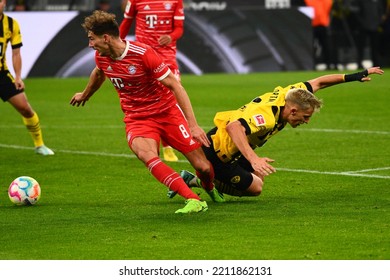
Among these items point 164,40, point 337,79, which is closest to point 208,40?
point 164,40

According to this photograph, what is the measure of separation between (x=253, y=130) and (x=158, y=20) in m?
4.81

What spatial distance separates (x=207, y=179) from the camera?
9.94 meters

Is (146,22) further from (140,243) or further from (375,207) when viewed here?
(140,243)

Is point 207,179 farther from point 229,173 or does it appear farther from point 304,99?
point 304,99

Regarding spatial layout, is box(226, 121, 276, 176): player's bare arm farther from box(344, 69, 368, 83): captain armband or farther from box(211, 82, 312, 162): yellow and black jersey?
box(344, 69, 368, 83): captain armband

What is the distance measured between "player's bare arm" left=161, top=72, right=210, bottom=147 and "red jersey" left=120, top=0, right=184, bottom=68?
4.28m

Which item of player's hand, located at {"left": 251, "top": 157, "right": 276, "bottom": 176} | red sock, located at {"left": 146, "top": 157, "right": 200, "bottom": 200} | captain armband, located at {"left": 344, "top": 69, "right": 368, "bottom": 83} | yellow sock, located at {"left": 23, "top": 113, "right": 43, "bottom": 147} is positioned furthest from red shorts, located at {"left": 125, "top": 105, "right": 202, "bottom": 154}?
yellow sock, located at {"left": 23, "top": 113, "right": 43, "bottom": 147}

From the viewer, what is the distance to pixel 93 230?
8.72 m

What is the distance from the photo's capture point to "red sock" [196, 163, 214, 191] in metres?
9.86

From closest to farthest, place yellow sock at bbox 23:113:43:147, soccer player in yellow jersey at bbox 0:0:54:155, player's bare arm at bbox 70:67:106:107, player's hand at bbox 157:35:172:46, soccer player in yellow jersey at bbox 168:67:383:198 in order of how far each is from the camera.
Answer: soccer player in yellow jersey at bbox 168:67:383:198, player's bare arm at bbox 70:67:106:107, player's hand at bbox 157:35:172:46, soccer player in yellow jersey at bbox 0:0:54:155, yellow sock at bbox 23:113:43:147

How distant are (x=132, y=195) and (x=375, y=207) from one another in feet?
8.37

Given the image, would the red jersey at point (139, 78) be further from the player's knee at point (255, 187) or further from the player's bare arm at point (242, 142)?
the player's knee at point (255, 187)

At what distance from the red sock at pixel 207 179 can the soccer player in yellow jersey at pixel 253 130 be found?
12 centimetres

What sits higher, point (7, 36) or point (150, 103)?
point (150, 103)
